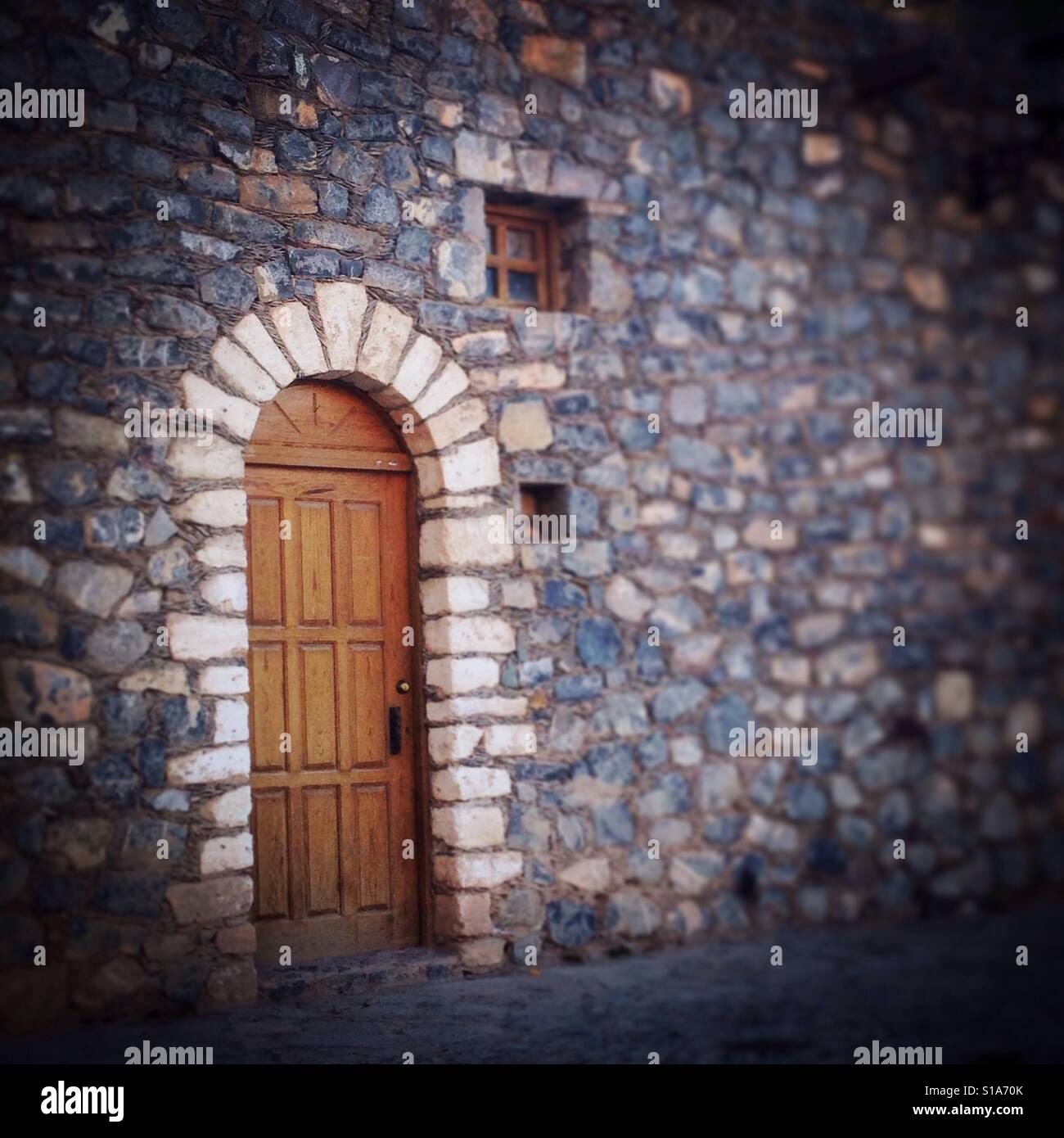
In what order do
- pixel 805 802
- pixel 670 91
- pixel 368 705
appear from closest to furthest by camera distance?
pixel 368 705, pixel 670 91, pixel 805 802

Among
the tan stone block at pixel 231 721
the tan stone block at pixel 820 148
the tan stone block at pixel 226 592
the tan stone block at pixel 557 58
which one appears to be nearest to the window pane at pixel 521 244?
the tan stone block at pixel 557 58

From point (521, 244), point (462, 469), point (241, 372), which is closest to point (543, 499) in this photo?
point (462, 469)

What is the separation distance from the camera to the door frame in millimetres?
5207

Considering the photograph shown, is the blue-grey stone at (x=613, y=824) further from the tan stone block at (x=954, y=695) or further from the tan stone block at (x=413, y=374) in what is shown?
the tan stone block at (x=954, y=695)

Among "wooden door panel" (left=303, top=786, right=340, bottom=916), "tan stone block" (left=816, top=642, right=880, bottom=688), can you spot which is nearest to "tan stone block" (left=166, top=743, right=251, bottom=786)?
"wooden door panel" (left=303, top=786, right=340, bottom=916)

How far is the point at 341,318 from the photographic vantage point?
5.02 metres

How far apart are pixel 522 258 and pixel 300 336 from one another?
1.38 m

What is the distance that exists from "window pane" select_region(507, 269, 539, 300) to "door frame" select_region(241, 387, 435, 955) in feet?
A: 3.07

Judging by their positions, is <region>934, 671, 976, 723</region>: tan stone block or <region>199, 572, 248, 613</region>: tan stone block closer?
<region>199, 572, 248, 613</region>: tan stone block

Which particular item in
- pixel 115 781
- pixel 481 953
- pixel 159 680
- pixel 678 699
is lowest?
pixel 481 953

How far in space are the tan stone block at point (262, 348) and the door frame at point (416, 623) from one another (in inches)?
14.3

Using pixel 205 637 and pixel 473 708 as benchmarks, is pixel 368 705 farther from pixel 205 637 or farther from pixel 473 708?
pixel 205 637

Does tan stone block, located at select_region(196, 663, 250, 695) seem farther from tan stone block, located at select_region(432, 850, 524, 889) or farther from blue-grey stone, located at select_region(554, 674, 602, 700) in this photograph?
blue-grey stone, located at select_region(554, 674, 602, 700)
